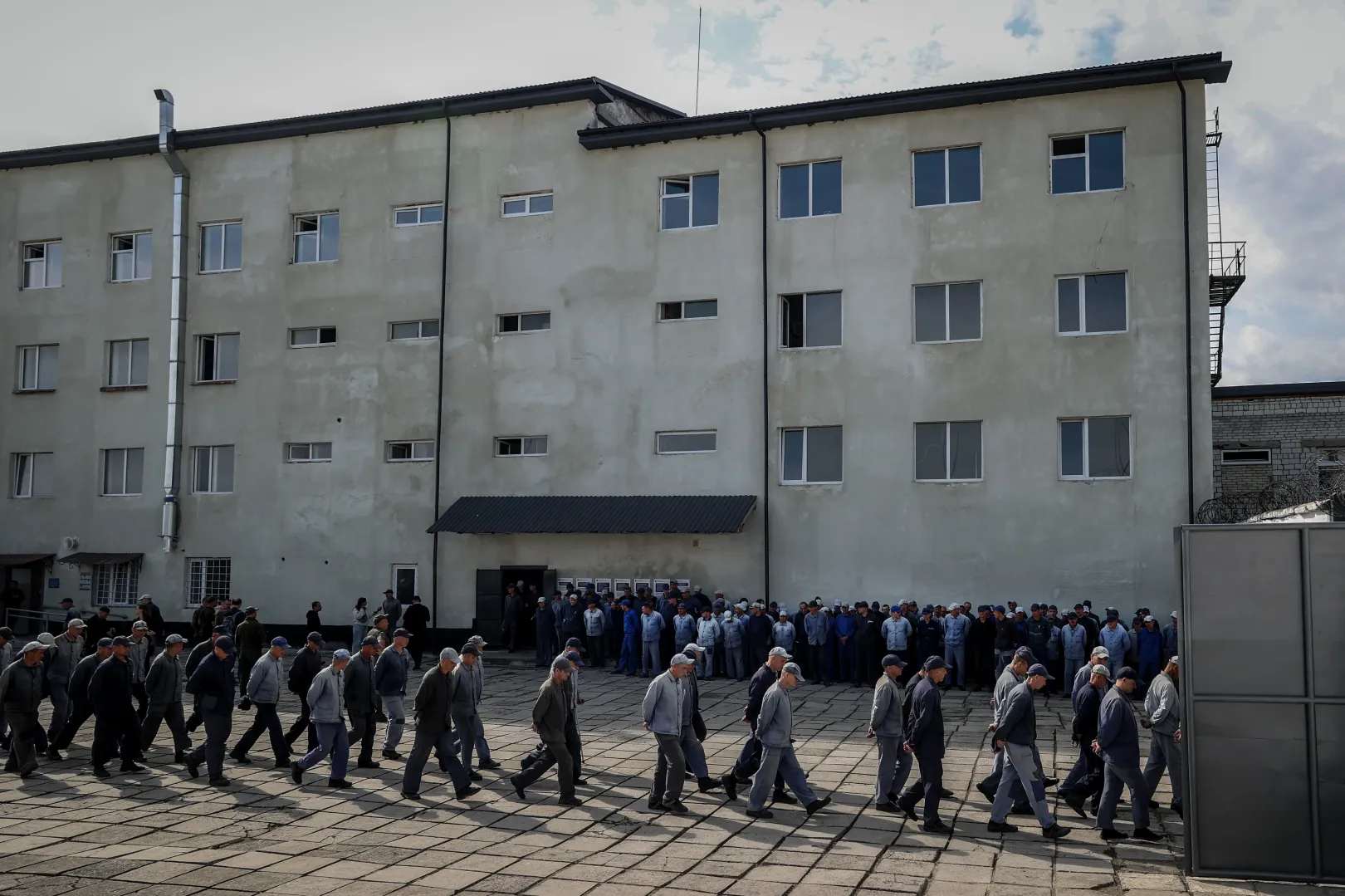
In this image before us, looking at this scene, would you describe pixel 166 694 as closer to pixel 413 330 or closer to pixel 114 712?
pixel 114 712

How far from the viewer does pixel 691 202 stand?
94.7 ft

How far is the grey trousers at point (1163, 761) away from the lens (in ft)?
40.3

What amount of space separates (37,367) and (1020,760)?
107ft

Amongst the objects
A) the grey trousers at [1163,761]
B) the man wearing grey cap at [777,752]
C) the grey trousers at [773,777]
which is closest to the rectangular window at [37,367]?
the man wearing grey cap at [777,752]

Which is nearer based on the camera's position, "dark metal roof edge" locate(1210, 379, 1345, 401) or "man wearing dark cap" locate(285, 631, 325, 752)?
"man wearing dark cap" locate(285, 631, 325, 752)

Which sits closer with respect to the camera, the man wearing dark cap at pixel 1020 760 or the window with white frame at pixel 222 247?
the man wearing dark cap at pixel 1020 760

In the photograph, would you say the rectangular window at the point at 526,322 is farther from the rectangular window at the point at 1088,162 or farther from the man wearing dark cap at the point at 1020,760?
the man wearing dark cap at the point at 1020,760

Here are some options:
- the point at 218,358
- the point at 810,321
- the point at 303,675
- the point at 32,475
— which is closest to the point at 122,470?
the point at 32,475

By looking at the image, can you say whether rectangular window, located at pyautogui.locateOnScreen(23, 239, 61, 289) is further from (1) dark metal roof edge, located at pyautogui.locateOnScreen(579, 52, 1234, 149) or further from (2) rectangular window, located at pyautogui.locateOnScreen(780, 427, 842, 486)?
(2) rectangular window, located at pyautogui.locateOnScreen(780, 427, 842, 486)

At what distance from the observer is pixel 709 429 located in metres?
28.0

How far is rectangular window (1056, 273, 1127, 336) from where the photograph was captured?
25375 millimetres

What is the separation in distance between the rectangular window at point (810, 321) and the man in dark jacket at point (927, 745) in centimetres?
1525

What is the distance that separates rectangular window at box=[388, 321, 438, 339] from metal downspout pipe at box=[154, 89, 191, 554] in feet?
21.3

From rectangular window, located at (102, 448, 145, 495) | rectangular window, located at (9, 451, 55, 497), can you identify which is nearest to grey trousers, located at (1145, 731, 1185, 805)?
rectangular window, located at (102, 448, 145, 495)
